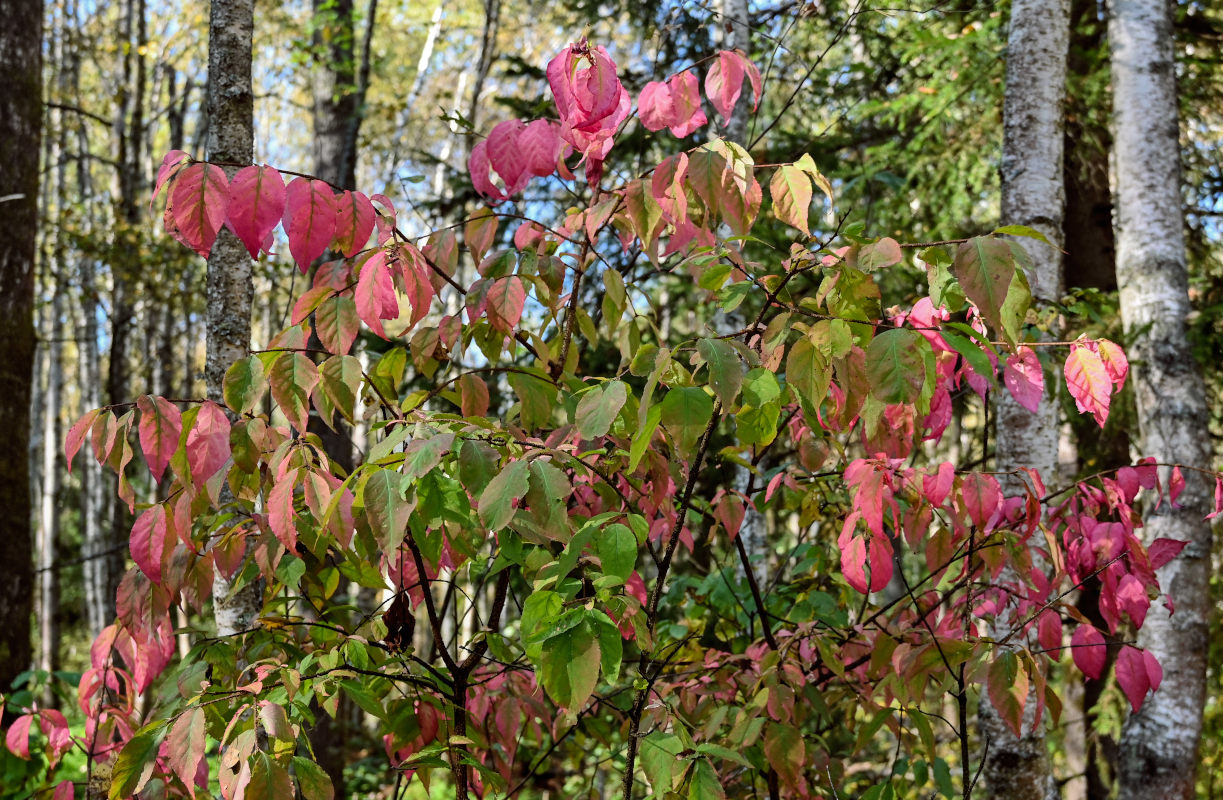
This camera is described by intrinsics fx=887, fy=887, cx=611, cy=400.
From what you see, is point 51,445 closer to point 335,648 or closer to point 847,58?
point 847,58

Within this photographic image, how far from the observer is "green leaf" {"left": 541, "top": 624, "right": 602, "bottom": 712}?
113cm

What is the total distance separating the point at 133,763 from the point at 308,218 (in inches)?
33.3

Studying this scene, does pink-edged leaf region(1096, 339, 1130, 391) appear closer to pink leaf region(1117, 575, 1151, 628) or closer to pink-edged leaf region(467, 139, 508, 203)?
pink leaf region(1117, 575, 1151, 628)

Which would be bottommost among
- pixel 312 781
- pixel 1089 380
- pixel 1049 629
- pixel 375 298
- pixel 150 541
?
pixel 312 781

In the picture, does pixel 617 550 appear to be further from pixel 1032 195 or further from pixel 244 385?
pixel 1032 195

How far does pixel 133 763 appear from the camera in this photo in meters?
1.30

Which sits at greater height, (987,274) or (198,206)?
(198,206)

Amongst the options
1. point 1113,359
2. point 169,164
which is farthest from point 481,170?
point 1113,359

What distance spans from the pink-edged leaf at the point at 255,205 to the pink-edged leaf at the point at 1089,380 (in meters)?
1.25

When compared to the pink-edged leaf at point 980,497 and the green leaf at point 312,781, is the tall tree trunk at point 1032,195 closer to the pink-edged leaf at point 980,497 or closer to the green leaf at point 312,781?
the pink-edged leaf at point 980,497

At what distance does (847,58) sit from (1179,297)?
729 centimetres

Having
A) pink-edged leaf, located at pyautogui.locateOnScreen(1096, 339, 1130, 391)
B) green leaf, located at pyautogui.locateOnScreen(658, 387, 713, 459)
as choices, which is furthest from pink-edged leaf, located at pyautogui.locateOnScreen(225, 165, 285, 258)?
pink-edged leaf, located at pyautogui.locateOnScreen(1096, 339, 1130, 391)

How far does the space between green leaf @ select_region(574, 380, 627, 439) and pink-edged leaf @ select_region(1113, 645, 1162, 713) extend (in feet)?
3.74

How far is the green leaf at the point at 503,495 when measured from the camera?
113 cm
